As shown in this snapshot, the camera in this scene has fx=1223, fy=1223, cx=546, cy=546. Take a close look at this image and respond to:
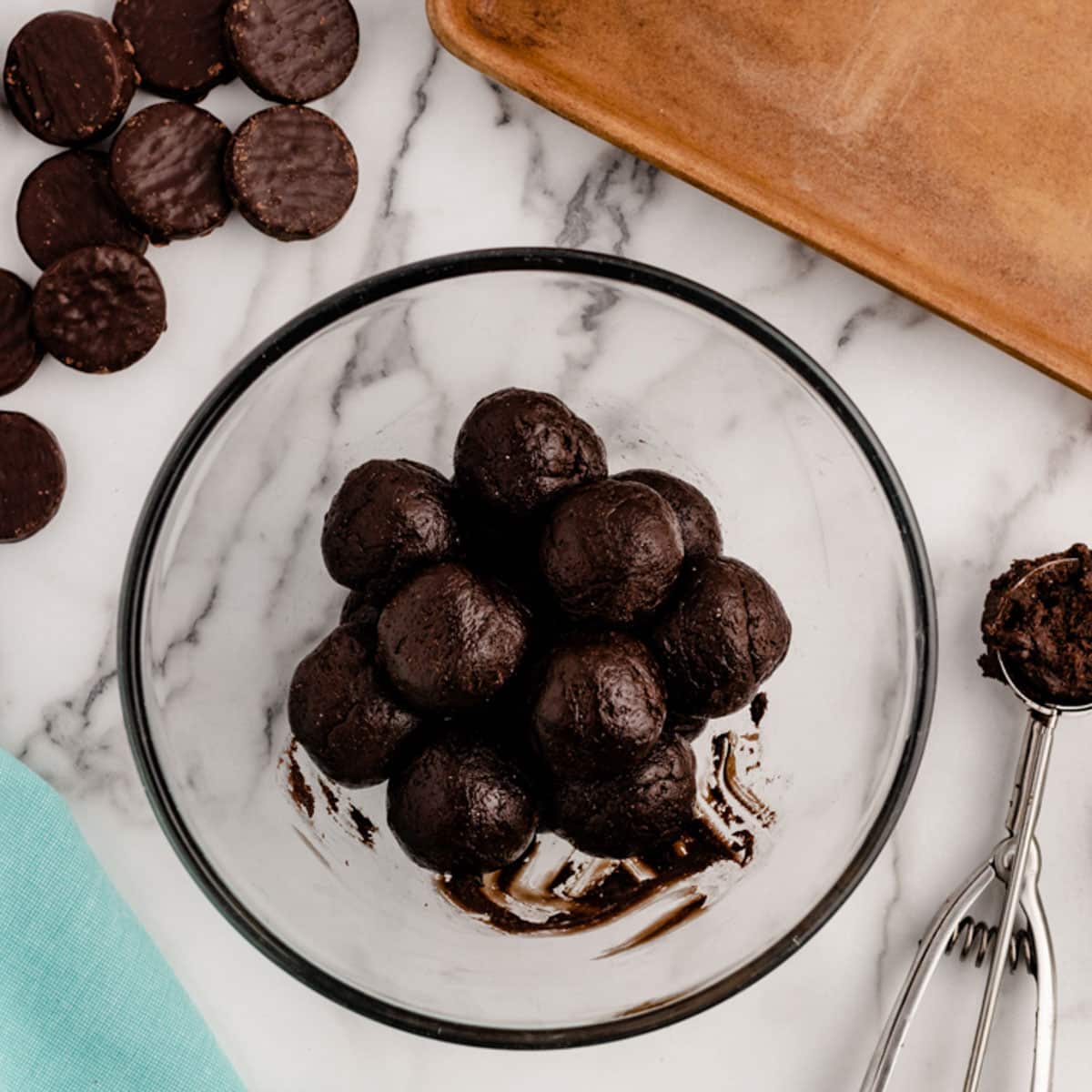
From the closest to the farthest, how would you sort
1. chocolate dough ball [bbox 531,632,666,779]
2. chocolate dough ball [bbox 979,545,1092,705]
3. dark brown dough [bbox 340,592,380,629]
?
chocolate dough ball [bbox 531,632,666,779], dark brown dough [bbox 340,592,380,629], chocolate dough ball [bbox 979,545,1092,705]

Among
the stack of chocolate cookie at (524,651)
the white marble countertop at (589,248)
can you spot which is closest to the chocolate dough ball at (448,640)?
the stack of chocolate cookie at (524,651)

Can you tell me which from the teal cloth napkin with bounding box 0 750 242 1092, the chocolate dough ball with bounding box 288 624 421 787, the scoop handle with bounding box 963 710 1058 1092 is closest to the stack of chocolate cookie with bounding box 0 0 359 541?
the teal cloth napkin with bounding box 0 750 242 1092

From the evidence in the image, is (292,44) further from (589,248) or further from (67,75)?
(589,248)

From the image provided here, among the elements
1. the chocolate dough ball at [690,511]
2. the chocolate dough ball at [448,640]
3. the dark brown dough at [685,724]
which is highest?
the chocolate dough ball at [690,511]

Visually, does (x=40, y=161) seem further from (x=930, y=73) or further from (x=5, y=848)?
(x=930, y=73)

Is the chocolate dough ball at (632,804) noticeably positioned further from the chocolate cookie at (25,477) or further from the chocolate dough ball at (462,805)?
the chocolate cookie at (25,477)

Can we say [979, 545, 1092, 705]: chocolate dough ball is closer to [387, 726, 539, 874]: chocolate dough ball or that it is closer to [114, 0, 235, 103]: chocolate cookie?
[387, 726, 539, 874]: chocolate dough ball

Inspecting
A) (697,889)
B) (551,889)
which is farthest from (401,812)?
(697,889)

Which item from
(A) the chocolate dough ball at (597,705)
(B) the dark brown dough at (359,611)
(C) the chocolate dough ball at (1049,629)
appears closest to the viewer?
(A) the chocolate dough ball at (597,705)
